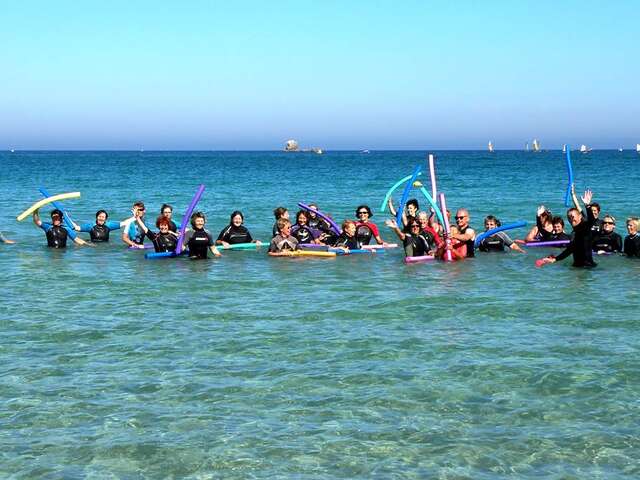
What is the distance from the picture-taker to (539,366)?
33.7ft

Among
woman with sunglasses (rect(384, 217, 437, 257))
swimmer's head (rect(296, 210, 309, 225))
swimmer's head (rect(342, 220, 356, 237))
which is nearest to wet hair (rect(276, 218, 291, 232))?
swimmer's head (rect(296, 210, 309, 225))

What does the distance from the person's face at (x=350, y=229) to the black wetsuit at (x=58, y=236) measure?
297 inches

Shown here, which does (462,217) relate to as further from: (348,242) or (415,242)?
(348,242)

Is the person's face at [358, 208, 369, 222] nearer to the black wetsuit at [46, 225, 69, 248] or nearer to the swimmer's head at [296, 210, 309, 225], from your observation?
the swimmer's head at [296, 210, 309, 225]

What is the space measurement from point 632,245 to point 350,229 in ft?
21.5

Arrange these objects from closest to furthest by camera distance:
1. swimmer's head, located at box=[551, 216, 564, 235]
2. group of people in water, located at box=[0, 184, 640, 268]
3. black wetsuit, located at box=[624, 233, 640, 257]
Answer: group of people in water, located at box=[0, 184, 640, 268]
black wetsuit, located at box=[624, 233, 640, 257]
swimmer's head, located at box=[551, 216, 564, 235]

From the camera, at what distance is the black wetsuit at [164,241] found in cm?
2009

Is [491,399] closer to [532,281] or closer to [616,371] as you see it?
[616,371]

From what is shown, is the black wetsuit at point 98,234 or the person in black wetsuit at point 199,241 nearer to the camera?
the person in black wetsuit at point 199,241

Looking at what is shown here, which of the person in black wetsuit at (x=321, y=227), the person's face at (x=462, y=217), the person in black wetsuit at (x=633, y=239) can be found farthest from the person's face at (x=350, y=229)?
the person in black wetsuit at (x=633, y=239)

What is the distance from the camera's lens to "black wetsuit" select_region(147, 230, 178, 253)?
20094 mm

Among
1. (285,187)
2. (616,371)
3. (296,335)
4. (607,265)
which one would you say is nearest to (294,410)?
(296,335)

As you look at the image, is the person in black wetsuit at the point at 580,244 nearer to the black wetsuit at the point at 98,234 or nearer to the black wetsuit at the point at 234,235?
the black wetsuit at the point at 234,235

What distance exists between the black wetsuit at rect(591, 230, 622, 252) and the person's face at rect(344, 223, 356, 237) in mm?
5786
